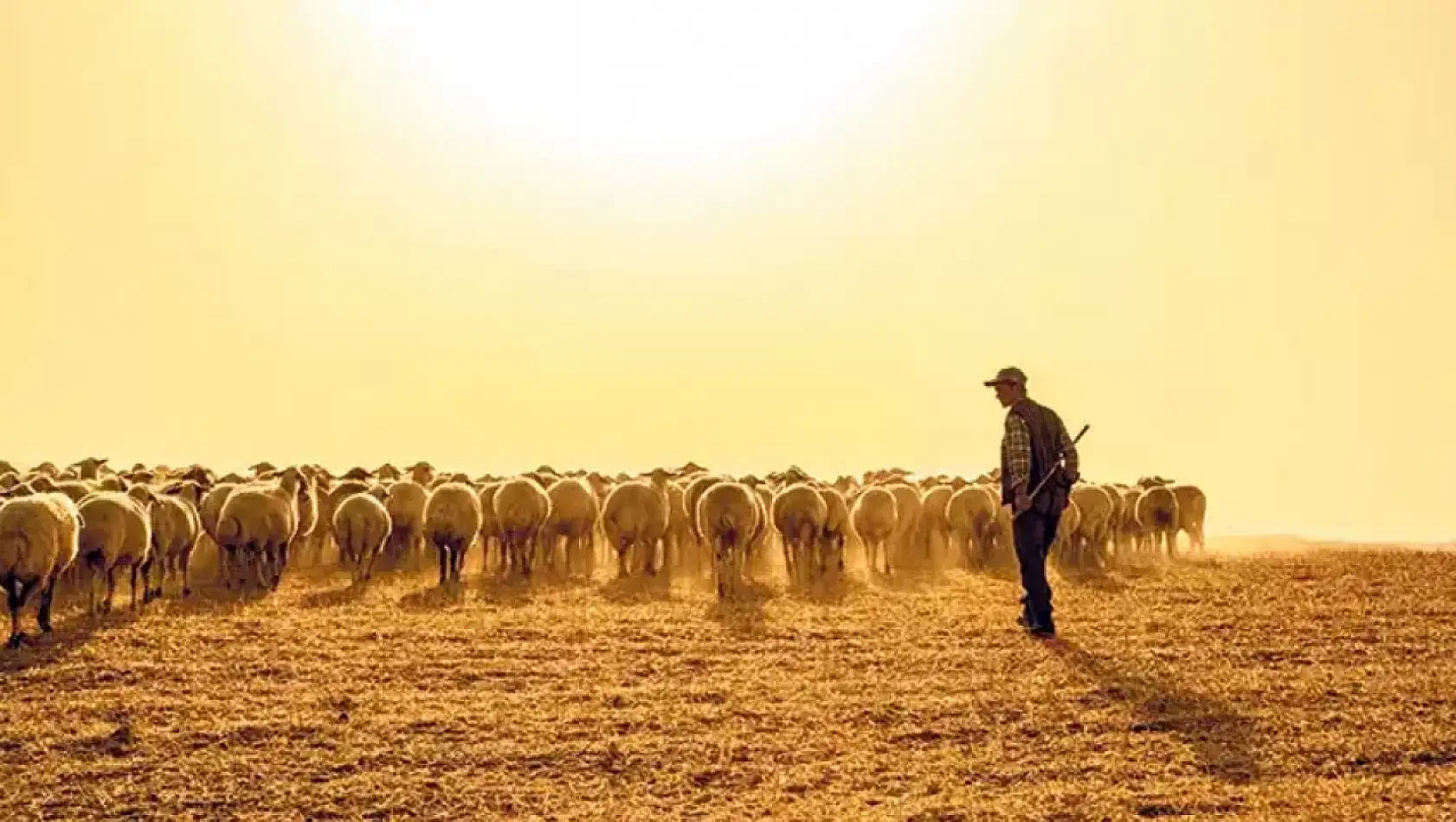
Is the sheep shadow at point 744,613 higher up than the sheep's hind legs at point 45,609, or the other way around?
the sheep's hind legs at point 45,609

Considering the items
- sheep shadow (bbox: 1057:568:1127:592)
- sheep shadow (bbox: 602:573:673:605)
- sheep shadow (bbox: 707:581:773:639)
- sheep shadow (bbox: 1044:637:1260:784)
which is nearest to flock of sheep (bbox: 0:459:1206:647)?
sheep shadow (bbox: 707:581:773:639)

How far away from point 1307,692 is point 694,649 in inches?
259

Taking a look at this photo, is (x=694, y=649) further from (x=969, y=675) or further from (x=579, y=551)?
(x=579, y=551)

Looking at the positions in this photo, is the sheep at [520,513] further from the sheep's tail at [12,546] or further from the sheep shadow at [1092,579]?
the sheep shadow at [1092,579]

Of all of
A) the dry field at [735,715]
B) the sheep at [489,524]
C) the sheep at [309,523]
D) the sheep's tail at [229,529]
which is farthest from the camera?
the sheep at [309,523]

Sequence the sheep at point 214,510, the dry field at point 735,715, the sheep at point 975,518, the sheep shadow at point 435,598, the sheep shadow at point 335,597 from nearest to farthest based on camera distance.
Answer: the dry field at point 735,715
the sheep shadow at point 435,598
the sheep shadow at point 335,597
the sheep at point 214,510
the sheep at point 975,518

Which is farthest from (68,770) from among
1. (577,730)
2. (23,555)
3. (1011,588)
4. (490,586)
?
(1011,588)

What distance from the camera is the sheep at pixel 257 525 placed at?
1984 cm

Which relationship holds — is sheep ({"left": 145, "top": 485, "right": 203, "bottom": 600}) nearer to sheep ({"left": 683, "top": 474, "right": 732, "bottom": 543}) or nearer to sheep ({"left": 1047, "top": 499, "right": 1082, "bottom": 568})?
sheep ({"left": 683, "top": 474, "right": 732, "bottom": 543})

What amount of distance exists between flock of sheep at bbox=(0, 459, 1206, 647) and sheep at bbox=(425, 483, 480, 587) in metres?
0.03

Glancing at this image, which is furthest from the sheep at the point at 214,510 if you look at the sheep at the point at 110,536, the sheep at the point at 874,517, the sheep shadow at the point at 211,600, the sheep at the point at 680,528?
the sheep at the point at 874,517

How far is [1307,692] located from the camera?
12.3m

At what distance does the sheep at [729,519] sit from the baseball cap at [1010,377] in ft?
24.3

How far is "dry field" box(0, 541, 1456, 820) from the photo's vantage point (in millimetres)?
9641
